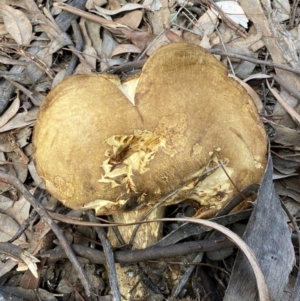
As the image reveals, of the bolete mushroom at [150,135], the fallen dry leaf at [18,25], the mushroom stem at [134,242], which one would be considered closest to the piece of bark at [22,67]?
the fallen dry leaf at [18,25]

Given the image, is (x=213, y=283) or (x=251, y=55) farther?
(x=251, y=55)

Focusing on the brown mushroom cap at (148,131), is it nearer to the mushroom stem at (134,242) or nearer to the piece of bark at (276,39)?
the mushroom stem at (134,242)

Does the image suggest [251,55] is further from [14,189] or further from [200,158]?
[14,189]

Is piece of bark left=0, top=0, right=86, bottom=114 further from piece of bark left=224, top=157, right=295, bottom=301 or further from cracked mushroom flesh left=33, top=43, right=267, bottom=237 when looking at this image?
piece of bark left=224, top=157, right=295, bottom=301

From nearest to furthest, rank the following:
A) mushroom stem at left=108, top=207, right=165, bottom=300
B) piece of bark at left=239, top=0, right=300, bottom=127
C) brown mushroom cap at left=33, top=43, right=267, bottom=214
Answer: brown mushroom cap at left=33, top=43, right=267, bottom=214 < mushroom stem at left=108, top=207, right=165, bottom=300 < piece of bark at left=239, top=0, right=300, bottom=127

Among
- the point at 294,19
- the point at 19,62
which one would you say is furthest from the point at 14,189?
the point at 294,19

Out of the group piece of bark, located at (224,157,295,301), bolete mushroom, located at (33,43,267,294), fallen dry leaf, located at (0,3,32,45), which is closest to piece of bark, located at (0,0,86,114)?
fallen dry leaf, located at (0,3,32,45)

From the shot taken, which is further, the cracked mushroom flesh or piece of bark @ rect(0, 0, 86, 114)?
piece of bark @ rect(0, 0, 86, 114)

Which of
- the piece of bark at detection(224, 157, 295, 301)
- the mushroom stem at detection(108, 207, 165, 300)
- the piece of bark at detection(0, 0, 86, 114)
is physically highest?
the piece of bark at detection(0, 0, 86, 114)
